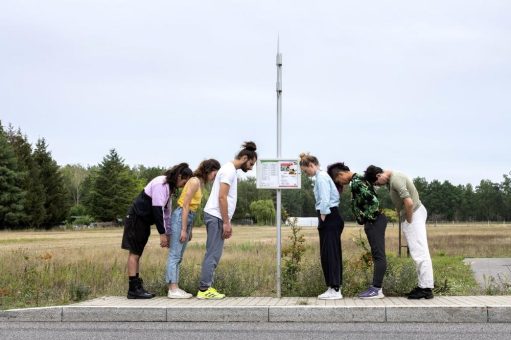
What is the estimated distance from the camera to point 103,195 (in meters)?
98.4

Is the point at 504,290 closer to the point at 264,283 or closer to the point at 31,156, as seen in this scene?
the point at 264,283

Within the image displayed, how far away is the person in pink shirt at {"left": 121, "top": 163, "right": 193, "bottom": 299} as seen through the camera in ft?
28.7

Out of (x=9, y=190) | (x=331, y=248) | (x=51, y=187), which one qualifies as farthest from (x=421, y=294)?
(x=51, y=187)

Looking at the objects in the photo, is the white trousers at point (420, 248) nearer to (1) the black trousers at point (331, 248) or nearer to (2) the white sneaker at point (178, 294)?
(1) the black trousers at point (331, 248)

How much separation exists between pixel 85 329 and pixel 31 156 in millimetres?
81521

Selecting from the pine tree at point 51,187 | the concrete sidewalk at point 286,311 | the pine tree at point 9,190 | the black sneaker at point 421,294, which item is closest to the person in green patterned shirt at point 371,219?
the concrete sidewalk at point 286,311

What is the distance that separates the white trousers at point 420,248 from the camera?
825 centimetres

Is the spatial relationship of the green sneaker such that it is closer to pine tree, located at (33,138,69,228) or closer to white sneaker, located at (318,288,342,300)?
white sneaker, located at (318,288,342,300)

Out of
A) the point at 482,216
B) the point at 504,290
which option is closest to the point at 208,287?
the point at 504,290

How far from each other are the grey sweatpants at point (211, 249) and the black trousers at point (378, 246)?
6.71ft

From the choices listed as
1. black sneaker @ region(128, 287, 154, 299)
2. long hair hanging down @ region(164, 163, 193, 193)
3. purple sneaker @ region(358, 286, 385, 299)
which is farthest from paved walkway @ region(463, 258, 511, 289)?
black sneaker @ region(128, 287, 154, 299)

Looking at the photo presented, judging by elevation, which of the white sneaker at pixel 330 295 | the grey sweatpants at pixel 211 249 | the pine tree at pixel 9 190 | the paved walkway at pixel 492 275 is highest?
the pine tree at pixel 9 190

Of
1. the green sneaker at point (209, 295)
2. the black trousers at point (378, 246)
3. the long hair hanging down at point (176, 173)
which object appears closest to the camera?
the black trousers at point (378, 246)

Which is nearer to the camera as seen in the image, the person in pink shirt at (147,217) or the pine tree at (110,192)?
the person in pink shirt at (147,217)
